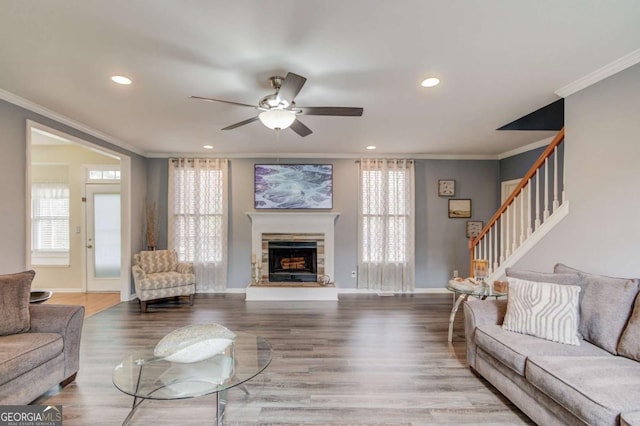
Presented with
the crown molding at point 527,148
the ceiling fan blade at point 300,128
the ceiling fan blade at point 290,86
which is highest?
the crown molding at point 527,148

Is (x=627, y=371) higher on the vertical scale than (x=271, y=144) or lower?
lower

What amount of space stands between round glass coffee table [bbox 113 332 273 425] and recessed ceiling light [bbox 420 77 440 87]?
8.51ft

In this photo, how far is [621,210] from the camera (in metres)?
2.36

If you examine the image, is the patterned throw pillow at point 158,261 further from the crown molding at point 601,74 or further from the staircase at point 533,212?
the crown molding at point 601,74

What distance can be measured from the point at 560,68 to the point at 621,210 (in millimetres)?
1237

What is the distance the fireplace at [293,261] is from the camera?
5.50 metres

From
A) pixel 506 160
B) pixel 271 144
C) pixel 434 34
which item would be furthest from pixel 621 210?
pixel 271 144

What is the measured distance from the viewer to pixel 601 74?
2422 mm

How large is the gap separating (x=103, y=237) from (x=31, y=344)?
380cm

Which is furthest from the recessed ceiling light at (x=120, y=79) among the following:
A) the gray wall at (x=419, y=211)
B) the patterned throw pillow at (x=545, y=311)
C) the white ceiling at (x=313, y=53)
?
the patterned throw pillow at (x=545, y=311)

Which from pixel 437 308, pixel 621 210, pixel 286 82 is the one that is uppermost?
pixel 286 82

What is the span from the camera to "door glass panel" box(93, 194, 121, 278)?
5.38m

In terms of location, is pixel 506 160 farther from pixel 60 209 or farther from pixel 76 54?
pixel 60 209

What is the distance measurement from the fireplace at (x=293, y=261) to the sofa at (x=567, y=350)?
3185mm
